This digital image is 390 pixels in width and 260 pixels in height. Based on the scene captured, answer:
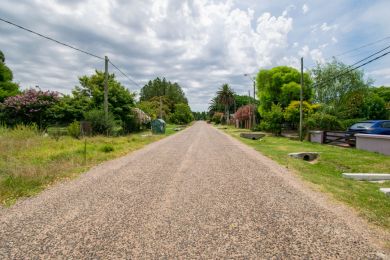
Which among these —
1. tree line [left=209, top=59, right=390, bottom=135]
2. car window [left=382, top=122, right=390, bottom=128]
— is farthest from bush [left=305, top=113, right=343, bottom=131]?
car window [left=382, top=122, right=390, bottom=128]

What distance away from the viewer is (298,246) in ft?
10.9

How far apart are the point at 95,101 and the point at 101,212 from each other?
22320 mm

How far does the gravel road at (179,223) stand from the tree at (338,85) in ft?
105

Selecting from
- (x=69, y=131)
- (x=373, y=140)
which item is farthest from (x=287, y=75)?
(x=69, y=131)

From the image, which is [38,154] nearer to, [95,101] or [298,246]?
[298,246]

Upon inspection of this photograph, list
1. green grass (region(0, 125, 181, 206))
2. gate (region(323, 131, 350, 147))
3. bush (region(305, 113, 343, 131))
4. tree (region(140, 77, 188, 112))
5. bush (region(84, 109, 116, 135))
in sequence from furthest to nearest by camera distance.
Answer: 1. tree (region(140, 77, 188, 112))
2. bush (region(305, 113, 343, 131))
3. bush (region(84, 109, 116, 135))
4. gate (region(323, 131, 350, 147))
5. green grass (region(0, 125, 181, 206))

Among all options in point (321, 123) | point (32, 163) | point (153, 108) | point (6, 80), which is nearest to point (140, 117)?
point (321, 123)

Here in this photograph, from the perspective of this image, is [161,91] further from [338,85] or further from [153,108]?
[338,85]

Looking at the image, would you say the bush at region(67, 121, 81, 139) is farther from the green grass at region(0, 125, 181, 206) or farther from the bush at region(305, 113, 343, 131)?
the bush at region(305, 113, 343, 131)

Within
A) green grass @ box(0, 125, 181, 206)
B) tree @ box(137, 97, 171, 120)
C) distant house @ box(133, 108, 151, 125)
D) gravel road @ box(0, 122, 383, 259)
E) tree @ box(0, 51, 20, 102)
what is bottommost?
gravel road @ box(0, 122, 383, 259)

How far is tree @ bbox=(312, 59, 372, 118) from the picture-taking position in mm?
33506

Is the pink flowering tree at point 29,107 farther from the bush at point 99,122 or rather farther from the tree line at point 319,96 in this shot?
the tree line at point 319,96

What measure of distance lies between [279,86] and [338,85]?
7.97 m

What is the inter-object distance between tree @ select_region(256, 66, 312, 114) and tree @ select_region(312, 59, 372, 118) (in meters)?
2.18
